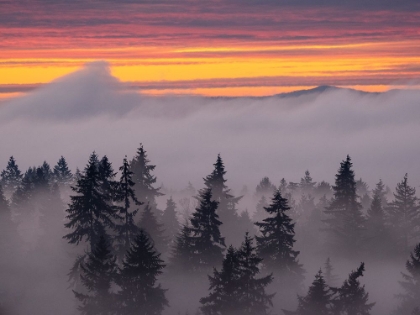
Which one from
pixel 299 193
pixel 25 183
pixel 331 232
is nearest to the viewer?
pixel 331 232

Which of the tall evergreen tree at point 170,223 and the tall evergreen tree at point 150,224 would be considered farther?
the tall evergreen tree at point 170,223

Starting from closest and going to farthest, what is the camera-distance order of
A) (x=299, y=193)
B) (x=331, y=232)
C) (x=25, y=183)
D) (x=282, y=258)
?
(x=282, y=258) → (x=331, y=232) → (x=25, y=183) → (x=299, y=193)

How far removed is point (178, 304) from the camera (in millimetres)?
55781

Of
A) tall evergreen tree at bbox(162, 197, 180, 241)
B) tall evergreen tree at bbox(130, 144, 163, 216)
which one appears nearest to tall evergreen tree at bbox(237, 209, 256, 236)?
tall evergreen tree at bbox(162, 197, 180, 241)

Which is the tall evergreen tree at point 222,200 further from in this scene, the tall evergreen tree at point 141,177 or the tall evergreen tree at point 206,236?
the tall evergreen tree at point 206,236

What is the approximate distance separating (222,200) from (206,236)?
1333 cm

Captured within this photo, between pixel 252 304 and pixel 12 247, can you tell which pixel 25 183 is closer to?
pixel 12 247

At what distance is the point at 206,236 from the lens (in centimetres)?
5509

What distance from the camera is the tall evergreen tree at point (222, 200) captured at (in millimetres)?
66875

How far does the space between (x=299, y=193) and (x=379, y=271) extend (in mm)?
68428

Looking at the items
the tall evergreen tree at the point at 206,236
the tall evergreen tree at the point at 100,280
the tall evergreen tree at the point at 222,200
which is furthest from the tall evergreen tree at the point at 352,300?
the tall evergreen tree at the point at 222,200

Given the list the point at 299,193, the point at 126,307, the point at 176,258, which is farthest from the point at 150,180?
the point at 299,193

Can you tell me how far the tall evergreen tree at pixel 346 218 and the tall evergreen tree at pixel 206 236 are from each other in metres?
15.5

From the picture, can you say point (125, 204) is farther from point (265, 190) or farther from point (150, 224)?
point (265, 190)
